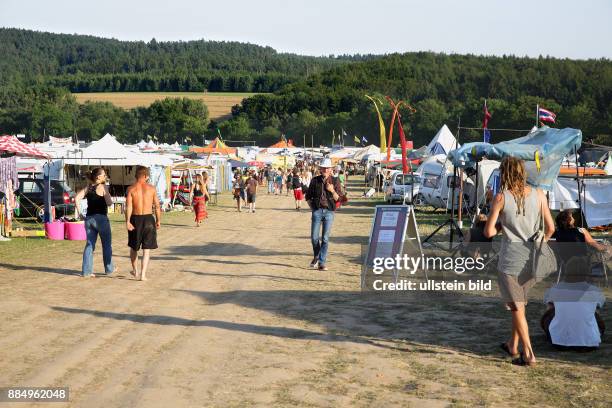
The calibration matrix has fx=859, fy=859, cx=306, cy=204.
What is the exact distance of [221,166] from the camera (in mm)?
45594

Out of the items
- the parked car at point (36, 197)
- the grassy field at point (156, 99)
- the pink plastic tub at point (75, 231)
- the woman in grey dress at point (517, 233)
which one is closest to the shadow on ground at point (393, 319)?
the woman in grey dress at point (517, 233)

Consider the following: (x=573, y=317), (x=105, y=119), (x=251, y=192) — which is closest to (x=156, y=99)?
(x=105, y=119)

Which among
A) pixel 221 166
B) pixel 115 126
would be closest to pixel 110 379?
pixel 221 166

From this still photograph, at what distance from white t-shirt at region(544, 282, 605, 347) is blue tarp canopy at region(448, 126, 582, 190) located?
19.2 feet

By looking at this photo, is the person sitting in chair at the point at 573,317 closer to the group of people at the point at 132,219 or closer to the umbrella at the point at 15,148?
the group of people at the point at 132,219

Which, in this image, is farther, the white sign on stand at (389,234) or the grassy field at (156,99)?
the grassy field at (156,99)

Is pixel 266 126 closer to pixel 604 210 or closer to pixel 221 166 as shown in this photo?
pixel 221 166

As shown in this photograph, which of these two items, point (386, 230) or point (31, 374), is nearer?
point (31, 374)

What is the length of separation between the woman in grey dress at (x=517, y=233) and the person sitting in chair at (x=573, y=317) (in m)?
0.68

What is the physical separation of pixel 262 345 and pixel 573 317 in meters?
2.69

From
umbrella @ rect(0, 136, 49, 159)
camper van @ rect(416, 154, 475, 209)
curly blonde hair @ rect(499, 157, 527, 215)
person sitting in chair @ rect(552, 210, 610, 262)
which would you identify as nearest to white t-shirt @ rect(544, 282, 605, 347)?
curly blonde hair @ rect(499, 157, 527, 215)

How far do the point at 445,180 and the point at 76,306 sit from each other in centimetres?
2066

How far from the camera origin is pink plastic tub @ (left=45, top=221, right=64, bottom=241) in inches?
711

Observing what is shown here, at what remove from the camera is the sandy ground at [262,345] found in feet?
19.5
